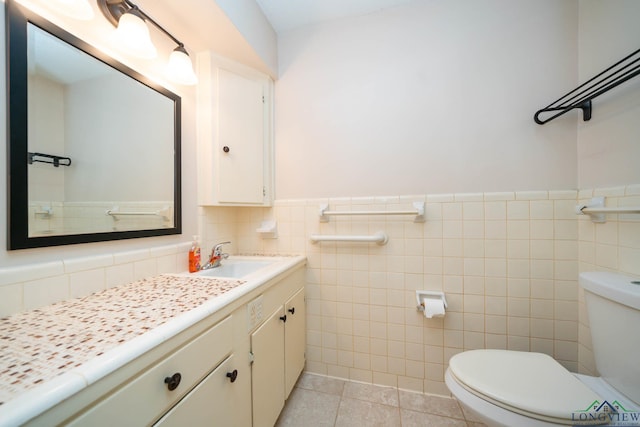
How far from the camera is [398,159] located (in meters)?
1.43

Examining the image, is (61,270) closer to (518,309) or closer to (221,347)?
(221,347)

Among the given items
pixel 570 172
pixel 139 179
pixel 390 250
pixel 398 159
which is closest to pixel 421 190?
pixel 398 159

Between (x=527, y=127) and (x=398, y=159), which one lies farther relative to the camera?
(x=398, y=159)

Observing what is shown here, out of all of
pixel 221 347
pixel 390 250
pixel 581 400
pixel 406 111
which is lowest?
pixel 581 400

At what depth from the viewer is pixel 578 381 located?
0.87 meters

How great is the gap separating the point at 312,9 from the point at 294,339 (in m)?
2.07

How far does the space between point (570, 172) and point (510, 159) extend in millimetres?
292

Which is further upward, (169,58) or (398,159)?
(169,58)

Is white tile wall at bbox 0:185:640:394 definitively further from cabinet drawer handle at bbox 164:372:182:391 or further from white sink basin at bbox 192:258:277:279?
cabinet drawer handle at bbox 164:372:182:391

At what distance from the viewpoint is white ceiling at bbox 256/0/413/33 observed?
1.42 metres

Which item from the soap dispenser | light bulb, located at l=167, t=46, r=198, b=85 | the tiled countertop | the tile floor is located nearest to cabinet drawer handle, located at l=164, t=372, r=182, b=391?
the tiled countertop

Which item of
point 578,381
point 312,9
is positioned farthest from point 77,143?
point 578,381

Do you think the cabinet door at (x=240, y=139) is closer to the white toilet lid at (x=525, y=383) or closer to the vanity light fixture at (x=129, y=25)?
the vanity light fixture at (x=129, y=25)

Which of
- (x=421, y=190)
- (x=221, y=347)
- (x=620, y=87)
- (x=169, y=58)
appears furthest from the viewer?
(x=421, y=190)
